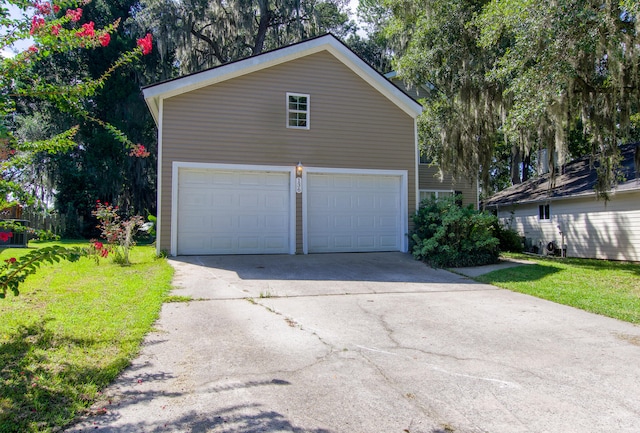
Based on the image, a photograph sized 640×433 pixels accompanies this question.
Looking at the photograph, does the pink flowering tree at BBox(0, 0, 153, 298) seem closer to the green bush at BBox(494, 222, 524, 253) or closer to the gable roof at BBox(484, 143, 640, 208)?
the gable roof at BBox(484, 143, 640, 208)

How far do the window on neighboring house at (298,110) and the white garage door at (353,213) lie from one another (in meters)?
1.43

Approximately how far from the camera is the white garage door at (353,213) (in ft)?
37.6

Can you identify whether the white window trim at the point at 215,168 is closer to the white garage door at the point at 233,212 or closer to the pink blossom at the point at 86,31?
the white garage door at the point at 233,212

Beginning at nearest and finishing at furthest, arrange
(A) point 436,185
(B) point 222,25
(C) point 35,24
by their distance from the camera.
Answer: (C) point 35,24
(A) point 436,185
(B) point 222,25

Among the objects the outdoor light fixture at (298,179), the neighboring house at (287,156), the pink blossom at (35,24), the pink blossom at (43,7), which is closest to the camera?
the pink blossom at (35,24)

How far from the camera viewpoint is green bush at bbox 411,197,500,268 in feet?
33.2

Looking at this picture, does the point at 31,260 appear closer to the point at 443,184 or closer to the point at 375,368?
the point at 375,368

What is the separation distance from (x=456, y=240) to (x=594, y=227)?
7.39m

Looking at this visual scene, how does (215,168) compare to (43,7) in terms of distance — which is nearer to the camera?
(43,7)

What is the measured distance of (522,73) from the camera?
9.81 m

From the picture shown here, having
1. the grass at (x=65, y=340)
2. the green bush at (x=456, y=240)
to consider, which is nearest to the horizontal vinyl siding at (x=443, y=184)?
the green bush at (x=456, y=240)

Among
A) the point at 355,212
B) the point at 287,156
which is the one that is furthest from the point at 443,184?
the point at 287,156

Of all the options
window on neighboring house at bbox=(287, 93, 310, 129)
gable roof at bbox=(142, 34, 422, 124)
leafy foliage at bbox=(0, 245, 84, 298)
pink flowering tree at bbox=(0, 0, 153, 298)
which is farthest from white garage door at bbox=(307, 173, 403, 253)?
leafy foliage at bbox=(0, 245, 84, 298)

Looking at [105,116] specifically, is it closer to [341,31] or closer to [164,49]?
[164,49]
